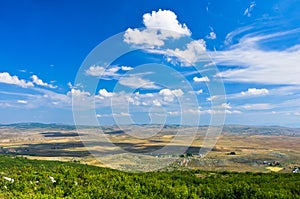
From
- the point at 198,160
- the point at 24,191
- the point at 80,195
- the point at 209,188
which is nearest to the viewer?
the point at 24,191

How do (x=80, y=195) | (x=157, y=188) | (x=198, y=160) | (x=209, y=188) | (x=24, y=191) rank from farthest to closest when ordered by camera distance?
(x=198, y=160) < (x=209, y=188) < (x=157, y=188) < (x=80, y=195) < (x=24, y=191)

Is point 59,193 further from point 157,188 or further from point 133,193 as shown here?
point 157,188

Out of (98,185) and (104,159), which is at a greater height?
(98,185)

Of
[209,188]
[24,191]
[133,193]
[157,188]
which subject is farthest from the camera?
[209,188]

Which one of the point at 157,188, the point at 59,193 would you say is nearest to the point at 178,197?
the point at 157,188

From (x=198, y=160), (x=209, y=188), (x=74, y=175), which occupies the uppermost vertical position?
(x=74, y=175)

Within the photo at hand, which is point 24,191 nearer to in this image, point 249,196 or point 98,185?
point 98,185

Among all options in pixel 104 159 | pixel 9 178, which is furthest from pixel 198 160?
pixel 9 178

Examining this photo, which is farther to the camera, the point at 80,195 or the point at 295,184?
the point at 295,184

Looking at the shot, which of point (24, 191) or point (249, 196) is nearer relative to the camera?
point (24, 191)
